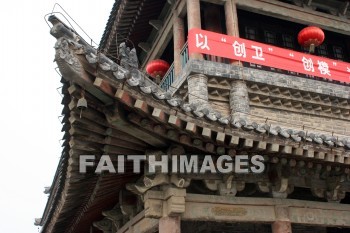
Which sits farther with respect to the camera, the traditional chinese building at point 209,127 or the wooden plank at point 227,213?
the wooden plank at point 227,213

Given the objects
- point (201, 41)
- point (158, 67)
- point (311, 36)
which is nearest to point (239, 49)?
point (201, 41)

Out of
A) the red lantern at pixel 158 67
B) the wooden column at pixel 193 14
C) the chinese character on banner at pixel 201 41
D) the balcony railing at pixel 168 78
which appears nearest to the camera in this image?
the chinese character on banner at pixel 201 41

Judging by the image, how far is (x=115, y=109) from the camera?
5.49 meters

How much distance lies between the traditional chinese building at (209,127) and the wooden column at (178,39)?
37mm

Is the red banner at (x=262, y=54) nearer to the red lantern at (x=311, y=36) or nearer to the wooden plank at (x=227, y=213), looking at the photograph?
the red lantern at (x=311, y=36)

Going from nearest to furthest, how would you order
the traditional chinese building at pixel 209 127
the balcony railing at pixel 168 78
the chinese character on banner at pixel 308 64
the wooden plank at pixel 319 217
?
the traditional chinese building at pixel 209 127 → the wooden plank at pixel 319 217 → the chinese character on banner at pixel 308 64 → the balcony railing at pixel 168 78

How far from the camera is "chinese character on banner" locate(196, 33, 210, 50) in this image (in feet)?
34.0

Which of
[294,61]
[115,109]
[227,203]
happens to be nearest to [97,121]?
[115,109]

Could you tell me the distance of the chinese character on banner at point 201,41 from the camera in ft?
34.0

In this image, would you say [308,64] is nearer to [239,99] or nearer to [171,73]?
[239,99]

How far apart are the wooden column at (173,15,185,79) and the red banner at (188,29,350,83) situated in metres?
1.50

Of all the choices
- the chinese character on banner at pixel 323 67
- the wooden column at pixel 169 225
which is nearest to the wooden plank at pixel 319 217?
the wooden column at pixel 169 225

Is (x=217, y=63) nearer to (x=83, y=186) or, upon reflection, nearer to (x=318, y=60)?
(x=318, y=60)

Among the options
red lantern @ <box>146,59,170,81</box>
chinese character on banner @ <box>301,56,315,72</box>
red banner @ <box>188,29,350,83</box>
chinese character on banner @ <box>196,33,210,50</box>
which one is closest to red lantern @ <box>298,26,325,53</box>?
red banner @ <box>188,29,350,83</box>
